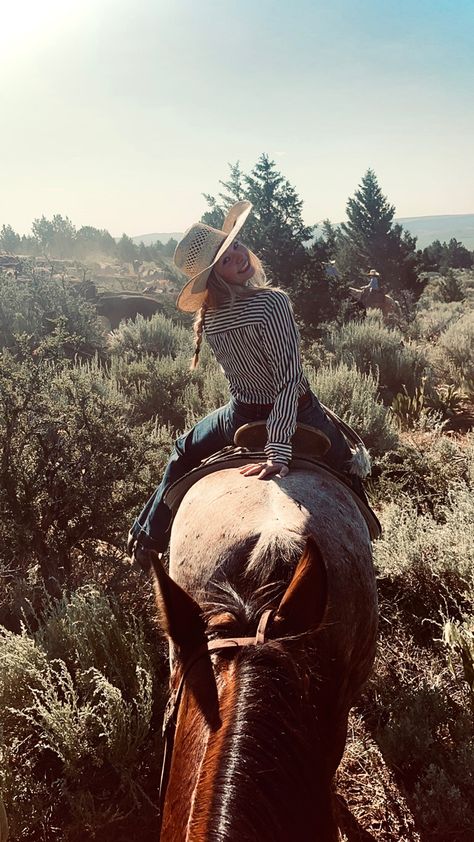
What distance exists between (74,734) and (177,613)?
1.68m

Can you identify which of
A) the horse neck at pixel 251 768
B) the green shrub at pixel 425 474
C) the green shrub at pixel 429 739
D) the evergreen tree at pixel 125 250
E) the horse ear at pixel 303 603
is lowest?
the green shrub at pixel 429 739

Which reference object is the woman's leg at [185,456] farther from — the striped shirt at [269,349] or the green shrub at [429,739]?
Result: the green shrub at [429,739]

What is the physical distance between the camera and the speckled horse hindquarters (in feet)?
8.43

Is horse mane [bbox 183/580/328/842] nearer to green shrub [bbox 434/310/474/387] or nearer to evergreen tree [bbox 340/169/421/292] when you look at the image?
green shrub [bbox 434/310/474/387]

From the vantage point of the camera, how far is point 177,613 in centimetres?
135

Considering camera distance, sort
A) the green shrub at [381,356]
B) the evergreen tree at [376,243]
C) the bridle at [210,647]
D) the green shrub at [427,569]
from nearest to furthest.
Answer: the bridle at [210,647] < the green shrub at [427,569] < the green shrub at [381,356] < the evergreen tree at [376,243]

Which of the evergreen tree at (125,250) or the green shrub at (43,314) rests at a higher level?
the evergreen tree at (125,250)

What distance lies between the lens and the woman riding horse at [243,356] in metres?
2.44

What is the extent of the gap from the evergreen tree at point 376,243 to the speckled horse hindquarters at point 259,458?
23.8 metres

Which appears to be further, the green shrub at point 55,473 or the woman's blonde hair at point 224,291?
the green shrub at point 55,473

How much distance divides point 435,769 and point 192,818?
2.01m

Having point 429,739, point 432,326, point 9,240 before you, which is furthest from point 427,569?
point 9,240

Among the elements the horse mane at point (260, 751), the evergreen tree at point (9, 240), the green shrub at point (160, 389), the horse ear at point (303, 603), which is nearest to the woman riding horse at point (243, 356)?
the horse ear at point (303, 603)

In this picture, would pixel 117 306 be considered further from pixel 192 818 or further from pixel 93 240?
pixel 93 240
